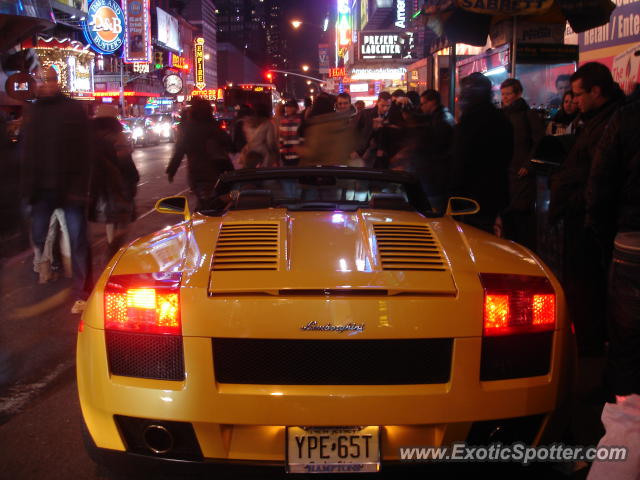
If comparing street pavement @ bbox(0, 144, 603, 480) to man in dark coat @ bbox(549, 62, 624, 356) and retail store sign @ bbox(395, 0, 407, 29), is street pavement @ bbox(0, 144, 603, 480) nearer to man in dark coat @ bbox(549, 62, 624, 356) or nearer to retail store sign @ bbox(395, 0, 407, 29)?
man in dark coat @ bbox(549, 62, 624, 356)

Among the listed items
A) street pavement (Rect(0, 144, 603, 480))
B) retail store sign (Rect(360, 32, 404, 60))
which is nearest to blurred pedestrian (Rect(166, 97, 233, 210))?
street pavement (Rect(0, 144, 603, 480))

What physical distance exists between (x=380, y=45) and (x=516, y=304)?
93.2 ft

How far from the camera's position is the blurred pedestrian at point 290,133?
32.2 feet

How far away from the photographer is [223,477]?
2469 millimetres

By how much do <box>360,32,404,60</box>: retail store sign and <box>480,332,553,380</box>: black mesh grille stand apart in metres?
27.7

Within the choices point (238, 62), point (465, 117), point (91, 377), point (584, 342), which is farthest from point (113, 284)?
point (238, 62)

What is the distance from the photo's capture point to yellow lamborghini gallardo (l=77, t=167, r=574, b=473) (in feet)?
7.88

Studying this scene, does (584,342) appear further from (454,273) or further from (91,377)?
(91,377)

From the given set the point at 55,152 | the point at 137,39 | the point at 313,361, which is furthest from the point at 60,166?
the point at 137,39

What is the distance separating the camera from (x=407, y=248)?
9.55 feet

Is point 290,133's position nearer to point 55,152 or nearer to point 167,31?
point 55,152

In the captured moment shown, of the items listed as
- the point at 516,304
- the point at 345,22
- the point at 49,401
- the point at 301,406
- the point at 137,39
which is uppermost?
the point at 345,22

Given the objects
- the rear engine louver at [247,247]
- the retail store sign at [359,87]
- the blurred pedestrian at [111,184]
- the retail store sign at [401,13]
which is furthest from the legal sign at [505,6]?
the retail store sign at [359,87]

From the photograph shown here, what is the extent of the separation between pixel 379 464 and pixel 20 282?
5.61 metres
